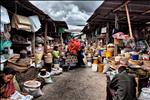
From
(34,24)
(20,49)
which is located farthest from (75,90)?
(34,24)

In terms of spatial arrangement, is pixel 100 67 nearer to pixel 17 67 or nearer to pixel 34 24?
pixel 34 24

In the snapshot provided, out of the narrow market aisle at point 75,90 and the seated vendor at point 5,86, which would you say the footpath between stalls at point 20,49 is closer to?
the seated vendor at point 5,86

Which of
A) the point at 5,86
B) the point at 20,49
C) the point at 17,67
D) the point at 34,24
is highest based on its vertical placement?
the point at 34,24

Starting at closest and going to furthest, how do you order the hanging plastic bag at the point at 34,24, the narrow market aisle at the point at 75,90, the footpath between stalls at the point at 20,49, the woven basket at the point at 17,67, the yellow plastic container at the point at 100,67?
the footpath between stalls at the point at 20,49
the woven basket at the point at 17,67
the narrow market aisle at the point at 75,90
the hanging plastic bag at the point at 34,24
the yellow plastic container at the point at 100,67

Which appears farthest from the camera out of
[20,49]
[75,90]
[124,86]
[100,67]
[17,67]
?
[100,67]

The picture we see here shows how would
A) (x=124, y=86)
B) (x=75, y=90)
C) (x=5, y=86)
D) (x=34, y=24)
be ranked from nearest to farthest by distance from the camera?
(x=124, y=86), (x=5, y=86), (x=75, y=90), (x=34, y=24)

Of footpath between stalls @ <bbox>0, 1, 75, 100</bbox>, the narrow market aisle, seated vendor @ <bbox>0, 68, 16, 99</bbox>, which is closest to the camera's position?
seated vendor @ <bbox>0, 68, 16, 99</bbox>

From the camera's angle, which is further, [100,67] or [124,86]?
[100,67]

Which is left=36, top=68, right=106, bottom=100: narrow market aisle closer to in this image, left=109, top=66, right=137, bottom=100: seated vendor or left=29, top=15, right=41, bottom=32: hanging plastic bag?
left=109, top=66, right=137, bottom=100: seated vendor

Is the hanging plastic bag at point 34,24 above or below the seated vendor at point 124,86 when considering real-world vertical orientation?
above

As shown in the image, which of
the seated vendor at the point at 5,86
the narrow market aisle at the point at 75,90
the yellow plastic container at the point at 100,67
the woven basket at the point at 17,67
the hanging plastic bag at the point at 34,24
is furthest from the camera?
the yellow plastic container at the point at 100,67

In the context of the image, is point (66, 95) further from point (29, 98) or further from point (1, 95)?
point (1, 95)

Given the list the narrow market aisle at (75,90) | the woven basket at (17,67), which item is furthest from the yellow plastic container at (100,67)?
the woven basket at (17,67)

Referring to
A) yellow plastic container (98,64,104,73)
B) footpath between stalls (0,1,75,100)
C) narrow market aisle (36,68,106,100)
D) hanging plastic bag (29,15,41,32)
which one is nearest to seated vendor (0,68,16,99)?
footpath between stalls (0,1,75,100)
